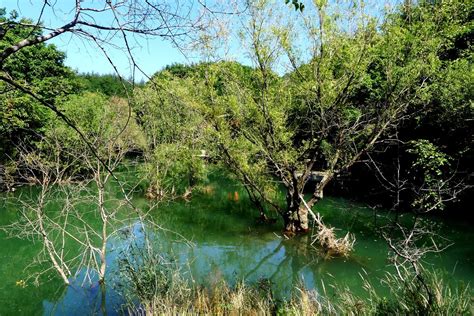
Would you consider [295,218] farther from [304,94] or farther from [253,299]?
[253,299]

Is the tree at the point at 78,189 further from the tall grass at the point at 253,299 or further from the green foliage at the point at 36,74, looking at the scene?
the tall grass at the point at 253,299

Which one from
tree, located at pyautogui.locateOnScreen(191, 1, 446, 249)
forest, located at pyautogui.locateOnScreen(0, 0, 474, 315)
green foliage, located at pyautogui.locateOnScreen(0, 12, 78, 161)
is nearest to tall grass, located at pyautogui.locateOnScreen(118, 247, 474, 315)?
forest, located at pyautogui.locateOnScreen(0, 0, 474, 315)

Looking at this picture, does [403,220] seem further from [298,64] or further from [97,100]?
[97,100]

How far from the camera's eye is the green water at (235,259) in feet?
26.4

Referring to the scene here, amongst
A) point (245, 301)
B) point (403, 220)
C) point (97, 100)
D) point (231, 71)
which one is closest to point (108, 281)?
point (245, 301)

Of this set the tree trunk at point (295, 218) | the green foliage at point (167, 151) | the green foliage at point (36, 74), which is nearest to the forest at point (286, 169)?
the tree trunk at point (295, 218)

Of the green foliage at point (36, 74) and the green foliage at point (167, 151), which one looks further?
the green foliage at point (36, 74)

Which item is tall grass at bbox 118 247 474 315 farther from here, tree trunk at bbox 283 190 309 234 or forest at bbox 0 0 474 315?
tree trunk at bbox 283 190 309 234

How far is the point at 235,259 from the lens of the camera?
10.5 m

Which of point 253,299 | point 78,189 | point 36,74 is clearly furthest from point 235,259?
point 36,74

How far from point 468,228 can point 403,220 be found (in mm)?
1901

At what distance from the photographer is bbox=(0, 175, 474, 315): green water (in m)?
8.04

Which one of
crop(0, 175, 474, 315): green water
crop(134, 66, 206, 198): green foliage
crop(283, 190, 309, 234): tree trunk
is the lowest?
crop(0, 175, 474, 315): green water

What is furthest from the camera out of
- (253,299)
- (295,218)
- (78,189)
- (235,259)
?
(295,218)
